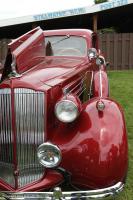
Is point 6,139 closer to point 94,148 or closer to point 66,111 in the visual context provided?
point 66,111

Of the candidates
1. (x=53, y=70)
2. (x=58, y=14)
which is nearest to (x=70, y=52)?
(x=53, y=70)

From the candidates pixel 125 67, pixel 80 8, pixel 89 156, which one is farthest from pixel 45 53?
pixel 125 67

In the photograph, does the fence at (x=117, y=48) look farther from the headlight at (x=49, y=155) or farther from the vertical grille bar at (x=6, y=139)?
the headlight at (x=49, y=155)

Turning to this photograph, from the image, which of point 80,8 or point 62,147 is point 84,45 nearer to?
point 62,147

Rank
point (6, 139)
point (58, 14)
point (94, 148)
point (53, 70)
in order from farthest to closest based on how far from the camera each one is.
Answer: point (58, 14)
point (53, 70)
point (6, 139)
point (94, 148)

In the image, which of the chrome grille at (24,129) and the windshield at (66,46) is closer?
the chrome grille at (24,129)

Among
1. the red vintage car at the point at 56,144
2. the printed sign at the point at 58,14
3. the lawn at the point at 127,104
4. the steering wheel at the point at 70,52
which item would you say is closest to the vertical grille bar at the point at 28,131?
the red vintage car at the point at 56,144

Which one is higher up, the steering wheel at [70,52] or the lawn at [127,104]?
the steering wheel at [70,52]

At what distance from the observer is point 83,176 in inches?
122

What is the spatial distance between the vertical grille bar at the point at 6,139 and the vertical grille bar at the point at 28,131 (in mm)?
74

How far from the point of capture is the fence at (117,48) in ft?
55.1

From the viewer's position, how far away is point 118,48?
16906mm

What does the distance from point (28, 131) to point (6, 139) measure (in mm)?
222

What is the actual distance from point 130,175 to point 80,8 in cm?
1185
